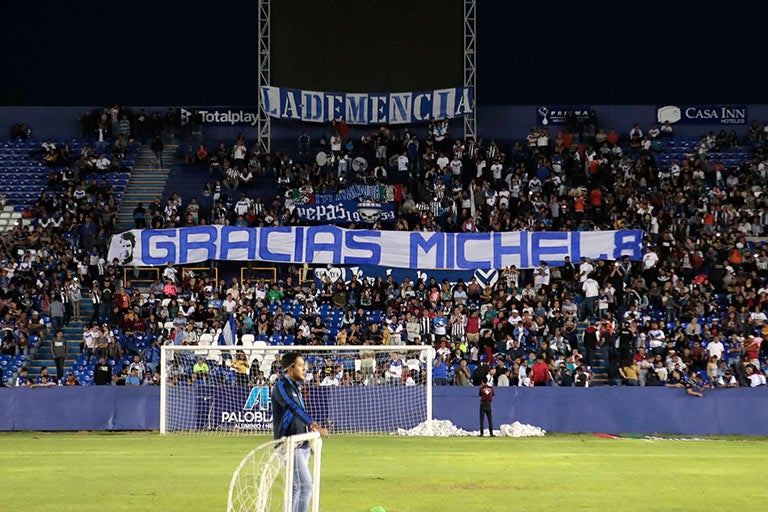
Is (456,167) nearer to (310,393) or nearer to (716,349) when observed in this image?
(716,349)

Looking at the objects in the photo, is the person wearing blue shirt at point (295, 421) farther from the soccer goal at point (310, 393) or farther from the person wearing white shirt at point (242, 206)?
the person wearing white shirt at point (242, 206)

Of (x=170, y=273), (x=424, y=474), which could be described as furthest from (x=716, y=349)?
(x=170, y=273)

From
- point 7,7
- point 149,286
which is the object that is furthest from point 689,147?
point 7,7

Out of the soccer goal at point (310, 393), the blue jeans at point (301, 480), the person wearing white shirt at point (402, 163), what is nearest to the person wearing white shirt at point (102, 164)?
the person wearing white shirt at point (402, 163)

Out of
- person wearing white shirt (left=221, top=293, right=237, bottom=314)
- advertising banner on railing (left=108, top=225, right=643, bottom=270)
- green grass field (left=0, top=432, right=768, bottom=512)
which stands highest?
advertising banner on railing (left=108, top=225, right=643, bottom=270)

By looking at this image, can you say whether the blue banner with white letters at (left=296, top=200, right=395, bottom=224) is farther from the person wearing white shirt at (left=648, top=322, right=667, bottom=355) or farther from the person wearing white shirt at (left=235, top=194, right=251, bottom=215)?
the person wearing white shirt at (left=648, top=322, right=667, bottom=355)

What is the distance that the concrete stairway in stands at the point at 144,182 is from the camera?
45.8 metres

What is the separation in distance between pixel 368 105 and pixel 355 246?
803 centimetres

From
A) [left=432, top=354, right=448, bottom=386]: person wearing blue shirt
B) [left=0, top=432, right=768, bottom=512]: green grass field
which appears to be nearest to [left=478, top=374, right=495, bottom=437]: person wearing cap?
[left=0, top=432, right=768, bottom=512]: green grass field

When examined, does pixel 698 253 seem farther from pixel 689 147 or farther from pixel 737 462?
pixel 737 462

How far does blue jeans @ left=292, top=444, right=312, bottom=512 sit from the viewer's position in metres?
11.9

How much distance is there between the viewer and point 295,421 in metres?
12.3

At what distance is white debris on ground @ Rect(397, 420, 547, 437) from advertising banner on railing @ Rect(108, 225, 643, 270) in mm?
10110

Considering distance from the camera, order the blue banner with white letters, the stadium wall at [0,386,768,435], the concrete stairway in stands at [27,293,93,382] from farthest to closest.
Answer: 1. the blue banner with white letters
2. the concrete stairway in stands at [27,293,93,382]
3. the stadium wall at [0,386,768,435]
